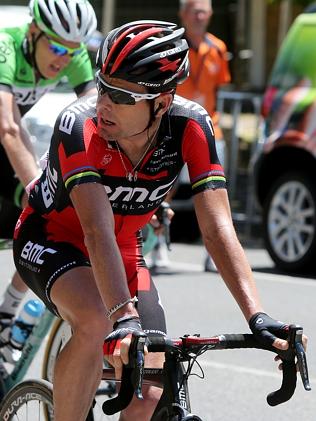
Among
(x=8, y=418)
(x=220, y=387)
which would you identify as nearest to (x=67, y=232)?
(x=8, y=418)

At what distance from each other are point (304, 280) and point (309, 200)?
718 mm

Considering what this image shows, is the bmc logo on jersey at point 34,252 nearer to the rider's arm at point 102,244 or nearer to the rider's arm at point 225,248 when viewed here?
the rider's arm at point 102,244

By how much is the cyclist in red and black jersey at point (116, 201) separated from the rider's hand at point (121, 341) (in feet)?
0.47

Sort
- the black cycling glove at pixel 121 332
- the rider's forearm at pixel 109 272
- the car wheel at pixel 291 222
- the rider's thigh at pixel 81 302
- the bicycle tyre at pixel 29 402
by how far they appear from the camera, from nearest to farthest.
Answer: the black cycling glove at pixel 121 332 < the rider's forearm at pixel 109 272 < the rider's thigh at pixel 81 302 < the bicycle tyre at pixel 29 402 < the car wheel at pixel 291 222

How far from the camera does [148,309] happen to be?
4441 millimetres

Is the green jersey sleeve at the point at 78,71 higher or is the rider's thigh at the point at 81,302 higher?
the rider's thigh at the point at 81,302

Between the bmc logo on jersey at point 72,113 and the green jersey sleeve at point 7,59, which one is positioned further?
the green jersey sleeve at point 7,59

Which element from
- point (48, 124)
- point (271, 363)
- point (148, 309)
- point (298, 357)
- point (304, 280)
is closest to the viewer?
point (298, 357)

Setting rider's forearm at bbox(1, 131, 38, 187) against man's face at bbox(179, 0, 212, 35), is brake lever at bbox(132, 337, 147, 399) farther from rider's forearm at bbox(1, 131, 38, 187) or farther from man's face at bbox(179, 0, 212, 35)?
man's face at bbox(179, 0, 212, 35)

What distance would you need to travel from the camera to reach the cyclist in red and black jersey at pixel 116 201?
4020 millimetres

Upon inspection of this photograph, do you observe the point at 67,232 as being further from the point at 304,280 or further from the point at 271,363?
the point at 304,280

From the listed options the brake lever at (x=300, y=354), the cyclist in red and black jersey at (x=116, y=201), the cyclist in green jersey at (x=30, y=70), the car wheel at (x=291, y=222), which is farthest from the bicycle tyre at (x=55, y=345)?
the car wheel at (x=291, y=222)

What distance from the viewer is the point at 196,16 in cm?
1102

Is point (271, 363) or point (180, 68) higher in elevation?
point (180, 68)
